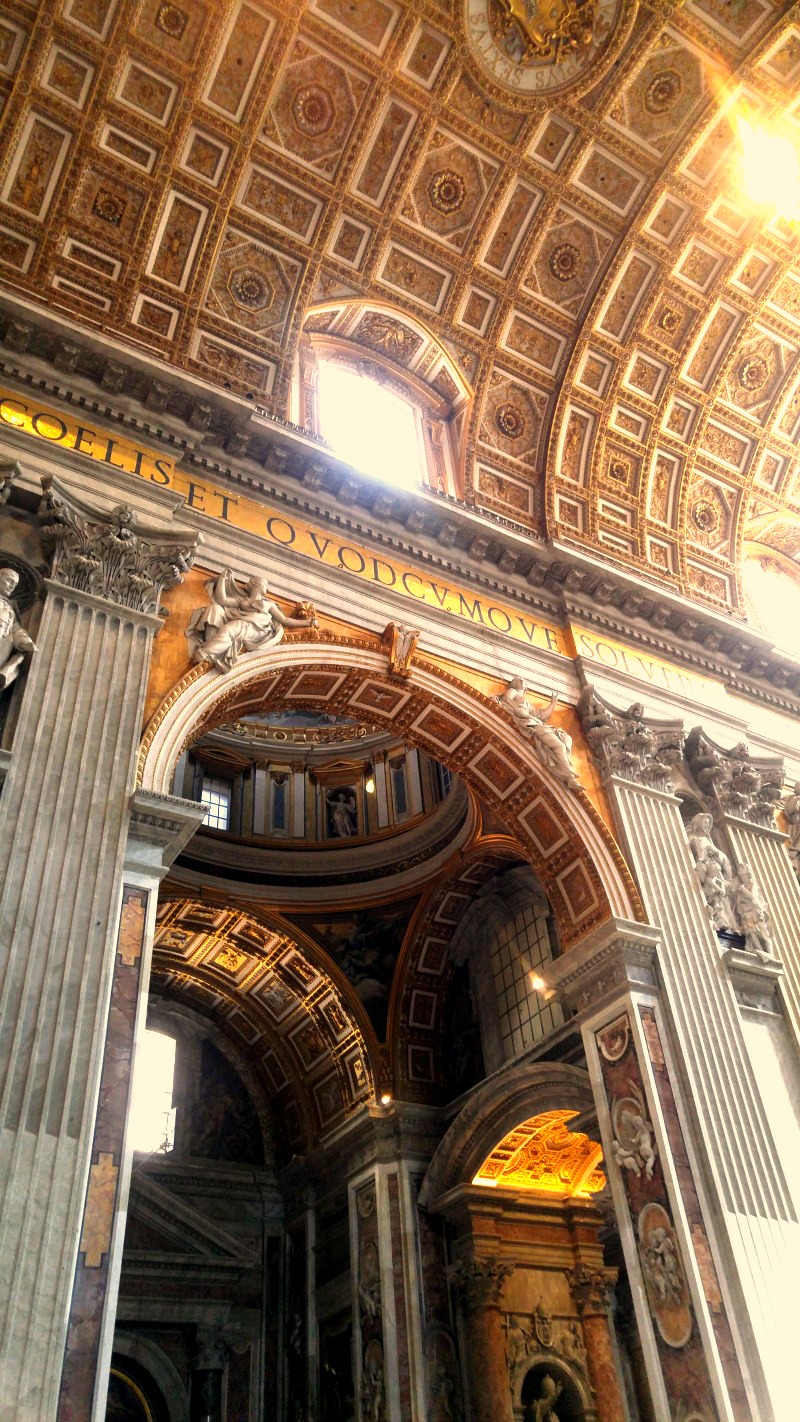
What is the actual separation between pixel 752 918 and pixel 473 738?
339 cm

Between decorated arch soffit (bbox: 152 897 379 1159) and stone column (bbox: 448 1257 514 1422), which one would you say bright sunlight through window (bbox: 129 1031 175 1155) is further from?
stone column (bbox: 448 1257 514 1422)

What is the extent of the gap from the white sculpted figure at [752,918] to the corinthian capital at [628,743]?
1296 mm

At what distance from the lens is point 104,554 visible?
929 cm

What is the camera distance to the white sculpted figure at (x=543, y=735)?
36.7 ft

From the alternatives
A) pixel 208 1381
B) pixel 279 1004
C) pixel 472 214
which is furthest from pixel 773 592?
pixel 208 1381

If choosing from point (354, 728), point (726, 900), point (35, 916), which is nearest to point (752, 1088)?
point (726, 900)

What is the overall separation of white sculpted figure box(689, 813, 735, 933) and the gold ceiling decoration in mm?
3503

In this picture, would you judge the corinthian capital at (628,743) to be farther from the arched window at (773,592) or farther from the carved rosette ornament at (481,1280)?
the carved rosette ornament at (481,1280)

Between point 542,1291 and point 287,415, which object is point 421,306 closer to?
point 287,415

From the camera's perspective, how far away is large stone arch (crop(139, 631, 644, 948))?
414 inches

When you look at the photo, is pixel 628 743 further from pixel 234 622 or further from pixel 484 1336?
pixel 484 1336

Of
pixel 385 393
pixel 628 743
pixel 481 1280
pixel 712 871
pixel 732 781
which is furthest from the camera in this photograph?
pixel 385 393

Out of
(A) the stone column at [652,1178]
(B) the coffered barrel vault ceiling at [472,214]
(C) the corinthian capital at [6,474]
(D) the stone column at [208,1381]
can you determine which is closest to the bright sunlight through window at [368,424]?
(B) the coffered barrel vault ceiling at [472,214]

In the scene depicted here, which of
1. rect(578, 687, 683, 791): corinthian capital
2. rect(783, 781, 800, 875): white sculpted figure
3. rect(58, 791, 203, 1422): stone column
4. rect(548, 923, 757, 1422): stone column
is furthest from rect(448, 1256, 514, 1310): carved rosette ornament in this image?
rect(58, 791, 203, 1422): stone column
